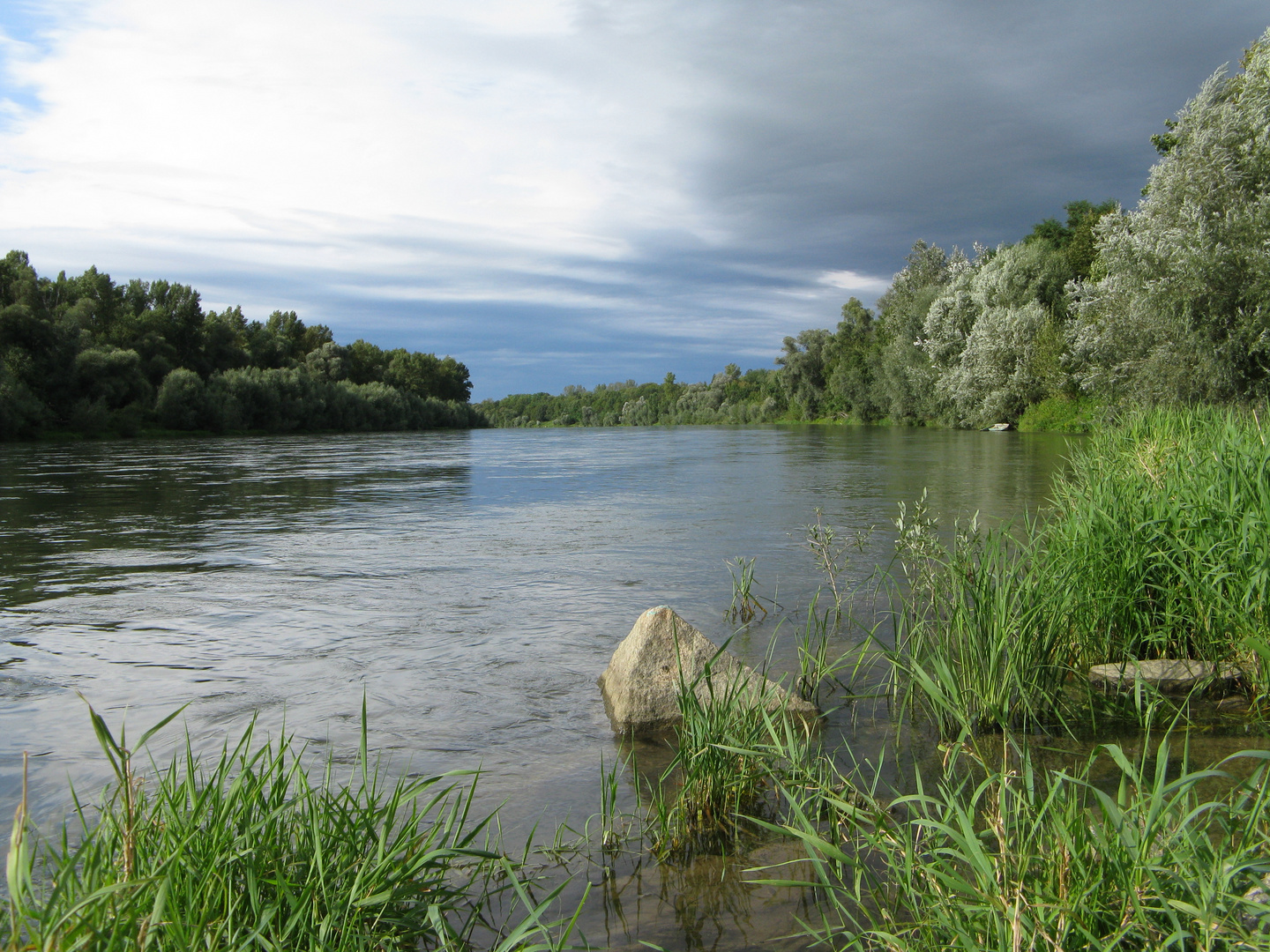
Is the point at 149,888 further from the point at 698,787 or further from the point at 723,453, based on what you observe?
the point at 723,453

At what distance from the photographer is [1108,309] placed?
112 feet

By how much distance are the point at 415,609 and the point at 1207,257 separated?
31.1 m

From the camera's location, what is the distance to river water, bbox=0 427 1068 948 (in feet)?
18.1

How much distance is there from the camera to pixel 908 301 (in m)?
82.2

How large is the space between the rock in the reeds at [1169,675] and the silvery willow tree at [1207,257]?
29.0m

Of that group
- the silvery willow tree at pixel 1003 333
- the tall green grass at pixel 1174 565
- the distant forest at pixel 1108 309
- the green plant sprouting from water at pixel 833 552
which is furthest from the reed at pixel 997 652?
the silvery willow tree at pixel 1003 333

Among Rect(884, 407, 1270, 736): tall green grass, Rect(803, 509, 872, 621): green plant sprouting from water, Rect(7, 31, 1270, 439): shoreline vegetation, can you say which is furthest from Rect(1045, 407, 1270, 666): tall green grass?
Rect(7, 31, 1270, 439): shoreline vegetation

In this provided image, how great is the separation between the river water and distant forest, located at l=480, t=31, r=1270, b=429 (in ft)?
35.5

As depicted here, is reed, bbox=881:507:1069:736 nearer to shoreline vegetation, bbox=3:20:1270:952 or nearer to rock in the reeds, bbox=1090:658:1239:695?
shoreline vegetation, bbox=3:20:1270:952

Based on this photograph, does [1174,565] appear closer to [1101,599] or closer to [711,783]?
[1101,599]

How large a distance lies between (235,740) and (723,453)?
38.3m

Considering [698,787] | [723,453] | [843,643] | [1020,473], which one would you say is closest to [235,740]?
[698,787]

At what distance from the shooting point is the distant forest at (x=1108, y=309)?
29.9 metres

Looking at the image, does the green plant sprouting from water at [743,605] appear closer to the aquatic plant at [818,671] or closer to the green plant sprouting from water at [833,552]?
the green plant sprouting from water at [833,552]
